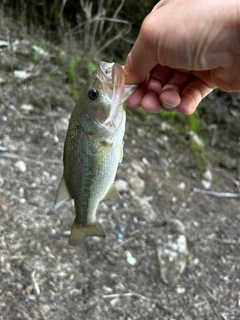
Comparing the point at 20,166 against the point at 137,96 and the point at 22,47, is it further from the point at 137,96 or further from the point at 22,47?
the point at 22,47

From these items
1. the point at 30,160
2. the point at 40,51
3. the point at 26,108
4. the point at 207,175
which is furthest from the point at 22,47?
the point at 207,175

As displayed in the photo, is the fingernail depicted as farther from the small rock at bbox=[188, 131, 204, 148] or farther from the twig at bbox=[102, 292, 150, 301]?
the small rock at bbox=[188, 131, 204, 148]

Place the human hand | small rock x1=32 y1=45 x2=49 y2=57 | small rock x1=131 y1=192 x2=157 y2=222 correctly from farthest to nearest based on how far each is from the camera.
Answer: small rock x1=32 y1=45 x2=49 y2=57 → small rock x1=131 y1=192 x2=157 y2=222 → the human hand

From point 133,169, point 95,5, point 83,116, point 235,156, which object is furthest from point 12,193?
point 95,5

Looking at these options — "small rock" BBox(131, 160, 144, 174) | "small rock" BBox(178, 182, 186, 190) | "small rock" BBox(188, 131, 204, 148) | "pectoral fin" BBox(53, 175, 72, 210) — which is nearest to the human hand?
"pectoral fin" BBox(53, 175, 72, 210)

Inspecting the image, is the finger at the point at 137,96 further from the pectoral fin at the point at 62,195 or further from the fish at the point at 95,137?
the pectoral fin at the point at 62,195

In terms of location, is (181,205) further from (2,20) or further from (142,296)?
(2,20)
